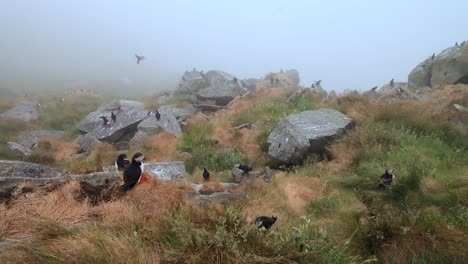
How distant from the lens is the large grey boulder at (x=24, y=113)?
24766 mm

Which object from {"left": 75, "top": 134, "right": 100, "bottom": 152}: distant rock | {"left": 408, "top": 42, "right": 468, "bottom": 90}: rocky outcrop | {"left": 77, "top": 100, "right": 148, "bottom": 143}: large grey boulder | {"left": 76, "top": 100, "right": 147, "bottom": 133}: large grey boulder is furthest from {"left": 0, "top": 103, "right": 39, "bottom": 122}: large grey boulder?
{"left": 408, "top": 42, "right": 468, "bottom": 90}: rocky outcrop

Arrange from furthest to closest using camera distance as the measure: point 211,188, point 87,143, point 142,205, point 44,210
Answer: point 87,143 < point 211,188 < point 142,205 < point 44,210

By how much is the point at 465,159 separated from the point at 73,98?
96.4ft

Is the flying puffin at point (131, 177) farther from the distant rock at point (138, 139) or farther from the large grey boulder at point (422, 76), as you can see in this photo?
the large grey boulder at point (422, 76)

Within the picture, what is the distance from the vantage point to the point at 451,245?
450cm

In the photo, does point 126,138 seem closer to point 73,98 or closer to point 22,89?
point 73,98

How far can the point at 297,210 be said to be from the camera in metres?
7.80

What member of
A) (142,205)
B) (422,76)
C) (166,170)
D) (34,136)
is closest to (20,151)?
(34,136)

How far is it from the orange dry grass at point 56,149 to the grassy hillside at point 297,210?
8.37 feet

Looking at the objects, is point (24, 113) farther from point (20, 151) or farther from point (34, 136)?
point (20, 151)

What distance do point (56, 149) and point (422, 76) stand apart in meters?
21.4

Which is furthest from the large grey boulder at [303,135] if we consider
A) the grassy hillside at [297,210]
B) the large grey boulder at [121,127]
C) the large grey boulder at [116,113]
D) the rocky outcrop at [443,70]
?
the rocky outcrop at [443,70]

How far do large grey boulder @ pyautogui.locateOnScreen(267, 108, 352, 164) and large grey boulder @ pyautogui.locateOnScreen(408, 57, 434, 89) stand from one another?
1397cm

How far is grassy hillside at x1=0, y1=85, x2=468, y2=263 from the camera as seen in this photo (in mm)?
4129
